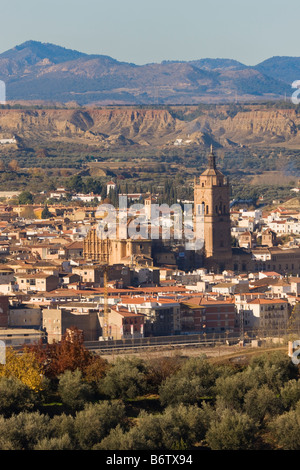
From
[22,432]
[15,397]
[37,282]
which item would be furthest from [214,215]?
[22,432]

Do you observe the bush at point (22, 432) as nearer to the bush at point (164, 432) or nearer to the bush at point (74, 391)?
the bush at point (164, 432)

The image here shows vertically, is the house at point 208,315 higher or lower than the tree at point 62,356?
lower

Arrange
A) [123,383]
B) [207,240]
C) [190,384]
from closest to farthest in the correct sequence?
[190,384] < [123,383] < [207,240]

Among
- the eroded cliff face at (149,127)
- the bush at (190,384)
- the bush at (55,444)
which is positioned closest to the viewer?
the bush at (55,444)

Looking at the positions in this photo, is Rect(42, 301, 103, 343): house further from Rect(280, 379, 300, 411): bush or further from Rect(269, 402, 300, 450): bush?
Rect(269, 402, 300, 450): bush

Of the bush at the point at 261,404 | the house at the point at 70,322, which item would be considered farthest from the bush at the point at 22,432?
the house at the point at 70,322

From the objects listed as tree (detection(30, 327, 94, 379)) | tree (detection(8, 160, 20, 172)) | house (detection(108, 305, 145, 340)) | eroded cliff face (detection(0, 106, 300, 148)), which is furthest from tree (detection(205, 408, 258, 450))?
eroded cliff face (detection(0, 106, 300, 148))

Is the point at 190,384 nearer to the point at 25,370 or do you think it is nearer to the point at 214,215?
the point at 25,370
